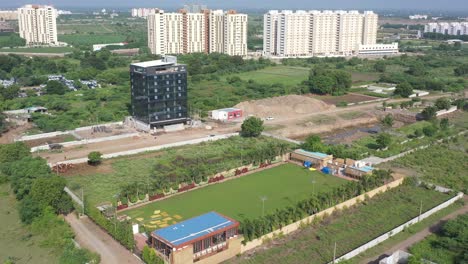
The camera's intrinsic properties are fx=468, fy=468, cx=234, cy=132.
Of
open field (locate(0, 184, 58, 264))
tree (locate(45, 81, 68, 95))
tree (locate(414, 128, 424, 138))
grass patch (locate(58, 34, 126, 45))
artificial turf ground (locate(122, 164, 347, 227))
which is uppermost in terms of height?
grass patch (locate(58, 34, 126, 45))

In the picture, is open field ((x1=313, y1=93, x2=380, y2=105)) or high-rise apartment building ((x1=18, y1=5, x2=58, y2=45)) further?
high-rise apartment building ((x1=18, y1=5, x2=58, y2=45))

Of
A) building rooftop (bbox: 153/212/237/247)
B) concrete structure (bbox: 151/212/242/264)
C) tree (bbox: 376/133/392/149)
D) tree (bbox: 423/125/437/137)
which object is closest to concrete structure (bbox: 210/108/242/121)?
tree (bbox: 376/133/392/149)

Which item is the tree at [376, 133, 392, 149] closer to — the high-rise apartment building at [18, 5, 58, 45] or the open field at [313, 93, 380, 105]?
the open field at [313, 93, 380, 105]

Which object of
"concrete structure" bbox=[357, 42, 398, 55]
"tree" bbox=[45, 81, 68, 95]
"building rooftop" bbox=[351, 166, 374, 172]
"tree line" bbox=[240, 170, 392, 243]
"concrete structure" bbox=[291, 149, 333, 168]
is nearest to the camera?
"tree line" bbox=[240, 170, 392, 243]

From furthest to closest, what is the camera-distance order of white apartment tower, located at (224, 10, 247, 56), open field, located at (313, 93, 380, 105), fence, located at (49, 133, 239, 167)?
1. white apartment tower, located at (224, 10, 247, 56)
2. open field, located at (313, 93, 380, 105)
3. fence, located at (49, 133, 239, 167)

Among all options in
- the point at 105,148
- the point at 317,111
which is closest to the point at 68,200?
the point at 105,148

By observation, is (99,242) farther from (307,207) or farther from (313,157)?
(313,157)
